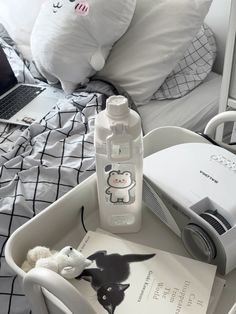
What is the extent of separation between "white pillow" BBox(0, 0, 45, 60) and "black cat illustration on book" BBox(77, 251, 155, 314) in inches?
42.7


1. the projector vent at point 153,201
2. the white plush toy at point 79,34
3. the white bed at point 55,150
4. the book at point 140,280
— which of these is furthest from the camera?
the white plush toy at point 79,34

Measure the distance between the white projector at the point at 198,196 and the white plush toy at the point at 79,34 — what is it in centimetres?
58

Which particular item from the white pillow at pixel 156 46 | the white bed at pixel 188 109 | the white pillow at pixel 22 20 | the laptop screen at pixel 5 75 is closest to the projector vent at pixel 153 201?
the white bed at pixel 188 109

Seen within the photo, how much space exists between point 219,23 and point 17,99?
79 cm

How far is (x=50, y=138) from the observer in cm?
102

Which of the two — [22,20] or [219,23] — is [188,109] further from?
[22,20]

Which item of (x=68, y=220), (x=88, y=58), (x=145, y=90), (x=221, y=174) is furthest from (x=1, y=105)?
(x=221, y=174)

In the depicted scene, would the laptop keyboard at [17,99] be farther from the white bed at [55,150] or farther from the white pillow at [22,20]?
the white pillow at [22,20]

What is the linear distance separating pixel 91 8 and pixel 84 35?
0.27 ft

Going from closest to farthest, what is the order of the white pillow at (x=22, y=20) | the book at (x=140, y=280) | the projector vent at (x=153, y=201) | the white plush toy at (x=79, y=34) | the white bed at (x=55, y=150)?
the book at (x=140, y=280) < the projector vent at (x=153, y=201) < the white bed at (x=55, y=150) < the white plush toy at (x=79, y=34) < the white pillow at (x=22, y=20)

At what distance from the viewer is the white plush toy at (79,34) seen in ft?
3.85

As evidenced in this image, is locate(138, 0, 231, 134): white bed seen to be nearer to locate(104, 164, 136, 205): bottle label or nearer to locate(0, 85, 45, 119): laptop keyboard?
locate(0, 85, 45, 119): laptop keyboard

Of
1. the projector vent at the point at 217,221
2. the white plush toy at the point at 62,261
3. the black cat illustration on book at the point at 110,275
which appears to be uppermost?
the projector vent at the point at 217,221

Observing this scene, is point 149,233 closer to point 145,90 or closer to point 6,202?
point 6,202
